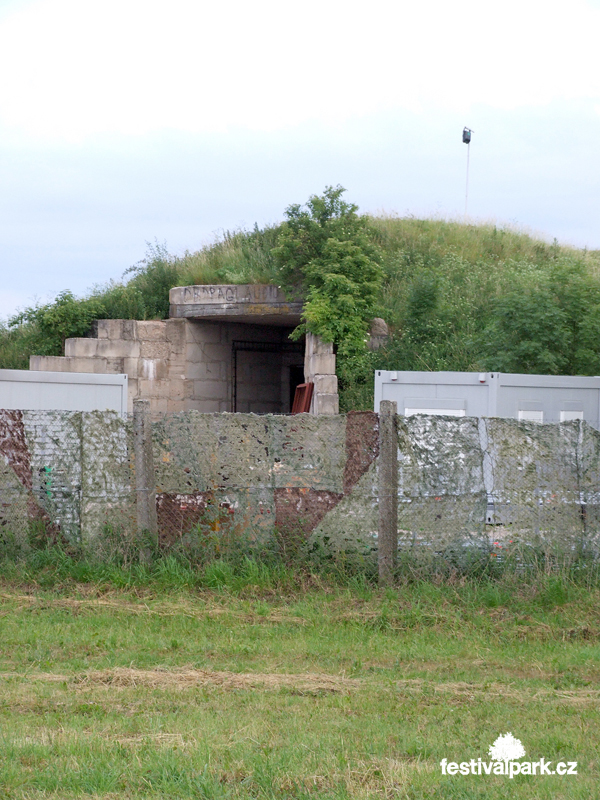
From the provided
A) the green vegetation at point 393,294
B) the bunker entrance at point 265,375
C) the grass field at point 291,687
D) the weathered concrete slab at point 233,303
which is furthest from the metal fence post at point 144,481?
the bunker entrance at point 265,375

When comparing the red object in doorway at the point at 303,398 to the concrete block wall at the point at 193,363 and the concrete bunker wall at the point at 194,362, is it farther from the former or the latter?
the concrete bunker wall at the point at 194,362

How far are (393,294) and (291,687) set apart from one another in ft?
48.7

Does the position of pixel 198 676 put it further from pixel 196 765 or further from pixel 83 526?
pixel 83 526

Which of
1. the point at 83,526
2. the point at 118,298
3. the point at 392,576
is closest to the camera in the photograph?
the point at 392,576

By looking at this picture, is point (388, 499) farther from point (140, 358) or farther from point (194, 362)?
point (194, 362)

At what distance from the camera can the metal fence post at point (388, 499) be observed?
8016mm

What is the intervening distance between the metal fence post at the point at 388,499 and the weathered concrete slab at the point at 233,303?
10529 mm

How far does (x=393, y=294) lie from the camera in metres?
19.7

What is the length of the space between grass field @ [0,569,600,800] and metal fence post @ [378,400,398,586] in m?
0.33

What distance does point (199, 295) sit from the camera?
19.1 metres

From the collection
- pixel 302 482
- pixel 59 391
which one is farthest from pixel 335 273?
pixel 302 482

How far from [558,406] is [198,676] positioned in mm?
6358

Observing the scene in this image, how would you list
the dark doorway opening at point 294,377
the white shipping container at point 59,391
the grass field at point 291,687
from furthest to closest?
the dark doorway opening at point 294,377 < the white shipping container at point 59,391 < the grass field at point 291,687

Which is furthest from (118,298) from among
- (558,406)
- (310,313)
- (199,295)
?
(558,406)
